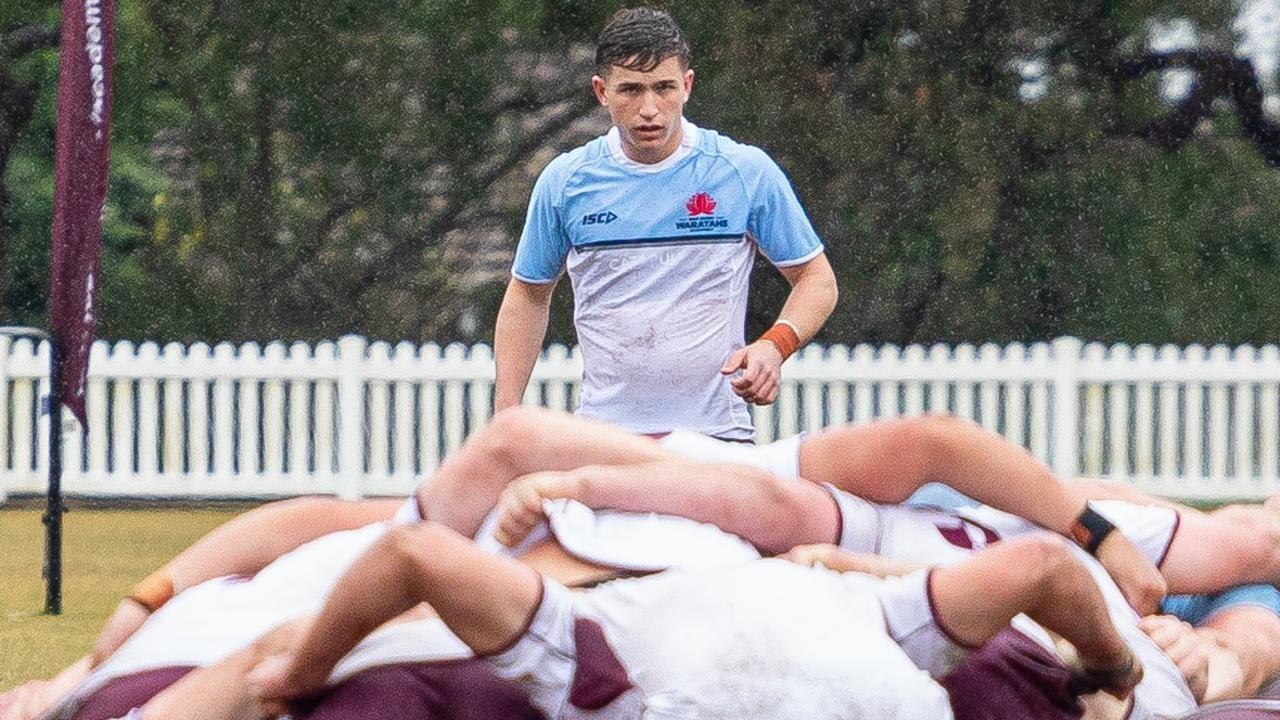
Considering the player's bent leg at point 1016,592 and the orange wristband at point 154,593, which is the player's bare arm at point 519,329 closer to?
the orange wristband at point 154,593

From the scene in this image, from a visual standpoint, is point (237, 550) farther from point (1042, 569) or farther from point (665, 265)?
point (1042, 569)

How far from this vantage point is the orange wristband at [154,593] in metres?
3.39

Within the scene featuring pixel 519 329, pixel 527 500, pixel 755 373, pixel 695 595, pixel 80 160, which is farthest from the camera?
pixel 80 160

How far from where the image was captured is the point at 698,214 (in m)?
4.34

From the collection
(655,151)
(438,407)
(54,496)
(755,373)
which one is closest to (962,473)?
(755,373)

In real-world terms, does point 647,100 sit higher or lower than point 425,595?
higher

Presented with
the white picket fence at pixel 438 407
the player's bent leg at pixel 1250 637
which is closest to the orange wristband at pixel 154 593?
the player's bent leg at pixel 1250 637

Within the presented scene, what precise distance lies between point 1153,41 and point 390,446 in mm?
5529

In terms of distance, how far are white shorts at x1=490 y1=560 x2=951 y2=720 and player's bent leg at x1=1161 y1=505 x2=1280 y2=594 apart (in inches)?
37.0

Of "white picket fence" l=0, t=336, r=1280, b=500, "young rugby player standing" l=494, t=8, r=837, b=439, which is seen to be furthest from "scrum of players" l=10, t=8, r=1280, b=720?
"white picket fence" l=0, t=336, r=1280, b=500

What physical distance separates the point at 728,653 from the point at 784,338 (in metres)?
1.61

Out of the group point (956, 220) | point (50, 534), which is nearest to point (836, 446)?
point (50, 534)

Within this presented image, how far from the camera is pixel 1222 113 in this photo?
43.0 ft

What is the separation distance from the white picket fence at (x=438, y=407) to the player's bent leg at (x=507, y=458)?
25.4 ft
